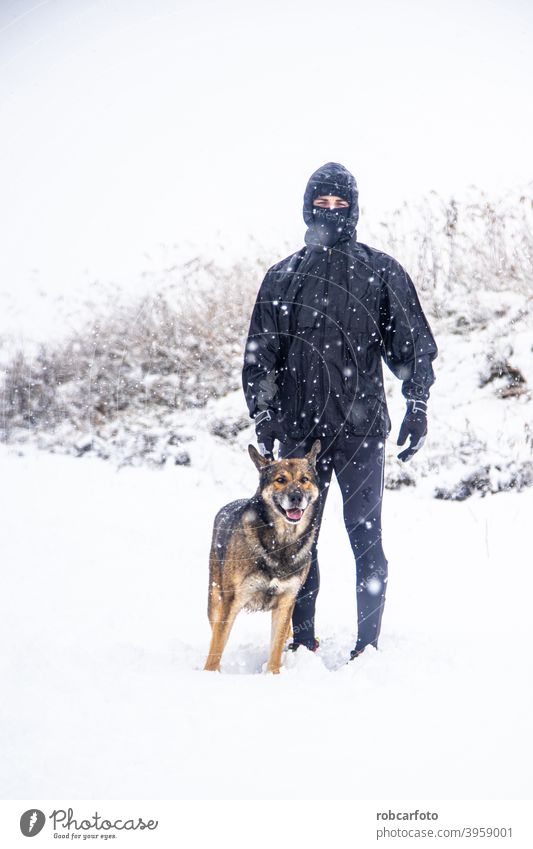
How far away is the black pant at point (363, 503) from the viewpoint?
332 cm

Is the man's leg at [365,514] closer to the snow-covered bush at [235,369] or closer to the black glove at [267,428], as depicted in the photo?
the black glove at [267,428]

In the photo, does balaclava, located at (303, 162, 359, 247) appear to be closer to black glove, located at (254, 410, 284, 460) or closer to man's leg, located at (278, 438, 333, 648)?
black glove, located at (254, 410, 284, 460)

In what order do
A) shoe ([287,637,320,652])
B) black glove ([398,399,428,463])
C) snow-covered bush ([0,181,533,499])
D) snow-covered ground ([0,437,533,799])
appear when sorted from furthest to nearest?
snow-covered bush ([0,181,533,499]) → shoe ([287,637,320,652]) → black glove ([398,399,428,463]) → snow-covered ground ([0,437,533,799])

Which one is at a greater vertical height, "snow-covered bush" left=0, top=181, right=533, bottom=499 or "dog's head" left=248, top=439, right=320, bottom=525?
"snow-covered bush" left=0, top=181, right=533, bottom=499

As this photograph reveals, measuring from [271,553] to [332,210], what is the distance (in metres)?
1.74

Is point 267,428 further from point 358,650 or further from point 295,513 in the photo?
point 358,650


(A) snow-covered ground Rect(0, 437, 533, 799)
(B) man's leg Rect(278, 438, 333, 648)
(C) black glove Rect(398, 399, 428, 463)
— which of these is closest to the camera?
(A) snow-covered ground Rect(0, 437, 533, 799)

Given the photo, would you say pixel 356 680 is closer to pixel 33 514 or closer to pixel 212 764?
pixel 212 764

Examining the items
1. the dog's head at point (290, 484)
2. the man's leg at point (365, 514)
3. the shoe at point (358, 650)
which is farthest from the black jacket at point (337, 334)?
the shoe at point (358, 650)

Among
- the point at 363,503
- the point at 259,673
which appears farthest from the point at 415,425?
the point at 259,673

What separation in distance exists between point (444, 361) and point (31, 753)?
608cm

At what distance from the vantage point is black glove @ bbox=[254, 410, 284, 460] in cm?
336

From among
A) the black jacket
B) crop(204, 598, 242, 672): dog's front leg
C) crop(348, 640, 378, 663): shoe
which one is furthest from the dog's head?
crop(348, 640, 378, 663): shoe

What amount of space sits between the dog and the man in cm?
19
